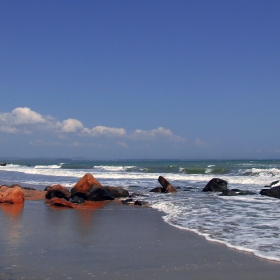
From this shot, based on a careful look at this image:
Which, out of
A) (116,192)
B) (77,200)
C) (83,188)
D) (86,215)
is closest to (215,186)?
(116,192)

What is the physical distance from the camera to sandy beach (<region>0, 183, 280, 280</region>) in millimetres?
5438

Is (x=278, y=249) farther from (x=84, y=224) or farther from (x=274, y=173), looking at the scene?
(x=274, y=173)

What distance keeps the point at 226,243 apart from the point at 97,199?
8972 mm

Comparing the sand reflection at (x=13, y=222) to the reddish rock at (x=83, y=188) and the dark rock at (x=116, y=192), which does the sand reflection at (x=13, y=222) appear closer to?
the reddish rock at (x=83, y=188)

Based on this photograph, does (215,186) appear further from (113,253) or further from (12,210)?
(113,253)

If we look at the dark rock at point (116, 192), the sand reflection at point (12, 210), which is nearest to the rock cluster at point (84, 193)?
the dark rock at point (116, 192)

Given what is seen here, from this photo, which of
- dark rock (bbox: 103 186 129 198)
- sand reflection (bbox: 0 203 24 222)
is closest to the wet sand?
sand reflection (bbox: 0 203 24 222)

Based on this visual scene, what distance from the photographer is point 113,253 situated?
6555 millimetres

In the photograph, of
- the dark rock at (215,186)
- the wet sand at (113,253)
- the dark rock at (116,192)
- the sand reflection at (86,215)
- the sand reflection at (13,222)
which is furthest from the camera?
the dark rock at (215,186)

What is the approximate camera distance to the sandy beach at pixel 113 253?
544cm

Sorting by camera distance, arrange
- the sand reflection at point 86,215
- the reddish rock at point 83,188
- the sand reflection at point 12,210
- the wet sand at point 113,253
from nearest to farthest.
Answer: the wet sand at point 113,253 → the sand reflection at point 86,215 → the sand reflection at point 12,210 → the reddish rock at point 83,188

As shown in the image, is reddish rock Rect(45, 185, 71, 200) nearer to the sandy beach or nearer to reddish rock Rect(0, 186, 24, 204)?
reddish rock Rect(0, 186, 24, 204)

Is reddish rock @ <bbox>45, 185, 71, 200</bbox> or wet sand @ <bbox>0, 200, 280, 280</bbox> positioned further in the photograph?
reddish rock @ <bbox>45, 185, 71, 200</bbox>

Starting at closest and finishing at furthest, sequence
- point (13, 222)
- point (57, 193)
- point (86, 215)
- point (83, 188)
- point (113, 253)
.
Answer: point (113, 253) < point (13, 222) < point (86, 215) < point (57, 193) < point (83, 188)
